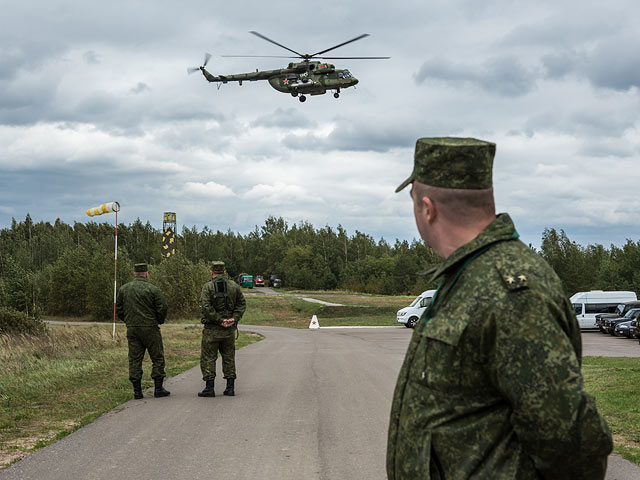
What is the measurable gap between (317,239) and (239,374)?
12567 centimetres

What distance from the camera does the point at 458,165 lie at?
2.43m

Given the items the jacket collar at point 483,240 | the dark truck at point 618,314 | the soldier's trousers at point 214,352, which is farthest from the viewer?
the dark truck at point 618,314

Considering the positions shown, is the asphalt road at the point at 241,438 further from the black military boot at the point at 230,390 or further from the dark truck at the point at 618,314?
the dark truck at the point at 618,314

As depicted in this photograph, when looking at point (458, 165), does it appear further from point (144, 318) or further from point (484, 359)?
point (144, 318)

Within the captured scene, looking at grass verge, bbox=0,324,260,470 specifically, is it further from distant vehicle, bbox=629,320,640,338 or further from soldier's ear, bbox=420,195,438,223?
distant vehicle, bbox=629,320,640,338

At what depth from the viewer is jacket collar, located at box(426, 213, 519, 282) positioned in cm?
236

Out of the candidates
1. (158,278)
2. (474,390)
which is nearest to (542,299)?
(474,390)

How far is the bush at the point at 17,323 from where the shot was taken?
1980 centimetres

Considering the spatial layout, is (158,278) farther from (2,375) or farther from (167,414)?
(167,414)

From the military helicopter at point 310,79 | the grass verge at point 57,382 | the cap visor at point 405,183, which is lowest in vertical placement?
the grass verge at point 57,382

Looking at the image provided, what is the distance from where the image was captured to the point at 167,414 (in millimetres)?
9516

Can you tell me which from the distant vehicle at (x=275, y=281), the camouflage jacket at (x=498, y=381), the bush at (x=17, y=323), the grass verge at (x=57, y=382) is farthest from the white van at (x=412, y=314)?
the distant vehicle at (x=275, y=281)

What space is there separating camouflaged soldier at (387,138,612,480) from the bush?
19782mm

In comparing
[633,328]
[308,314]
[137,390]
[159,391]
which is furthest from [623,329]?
[308,314]
